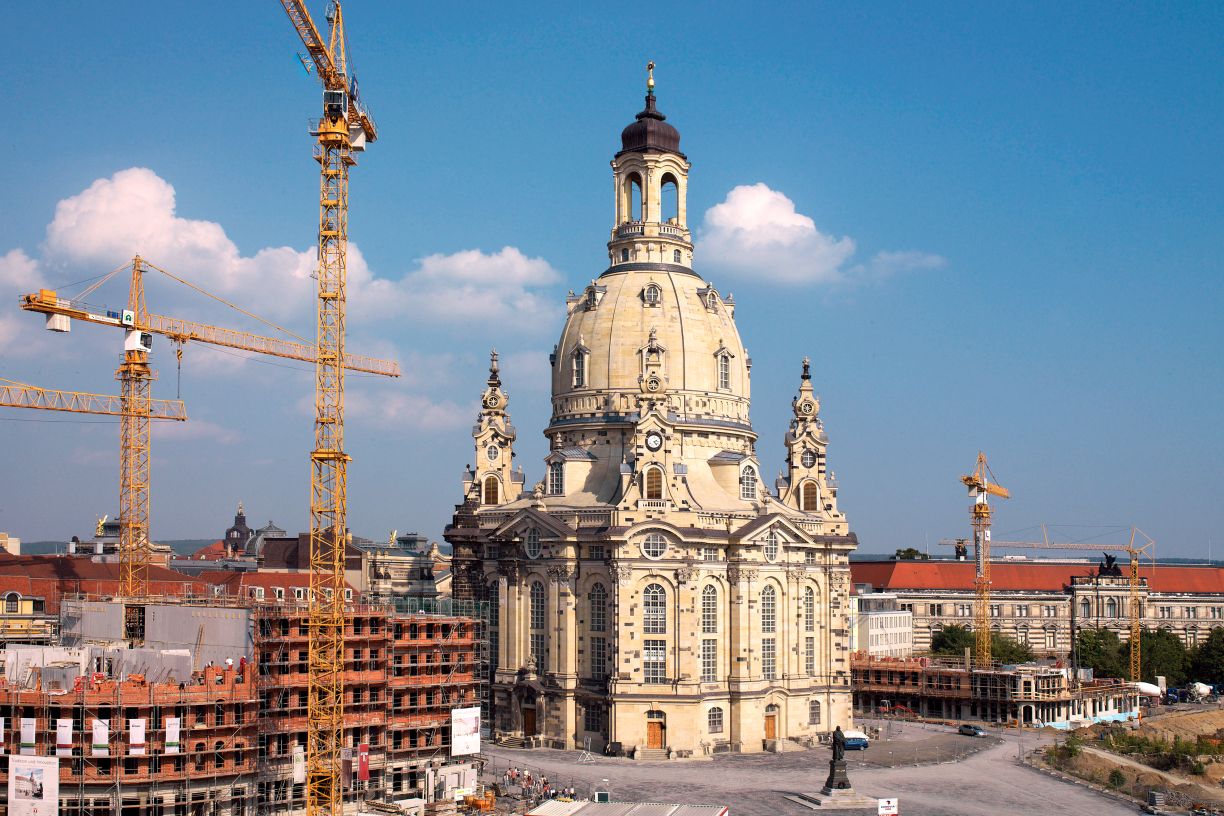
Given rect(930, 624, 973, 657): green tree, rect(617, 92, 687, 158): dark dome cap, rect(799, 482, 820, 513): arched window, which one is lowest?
rect(930, 624, 973, 657): green tree

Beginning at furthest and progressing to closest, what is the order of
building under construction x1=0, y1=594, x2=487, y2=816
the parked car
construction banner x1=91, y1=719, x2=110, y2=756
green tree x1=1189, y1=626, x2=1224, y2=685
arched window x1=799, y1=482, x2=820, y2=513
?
green tree x1=1189, y1=626, x2=1224, y2=685 → arched window x1=799, y1=482, x2=820, y2=513 → the parked car → building under construction x1=0, y1=594, x2=487, y2=816 → construction banner x1=91, y1=719, x2=110, y2=756

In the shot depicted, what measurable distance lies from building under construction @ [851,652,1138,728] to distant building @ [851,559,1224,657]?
33765 millimetres

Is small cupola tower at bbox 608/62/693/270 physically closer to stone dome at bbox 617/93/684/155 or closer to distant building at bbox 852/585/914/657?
stone dome at bbox 617/93/684/155

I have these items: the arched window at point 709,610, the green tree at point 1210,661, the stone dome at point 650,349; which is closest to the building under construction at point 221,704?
the arched window at point 709,610

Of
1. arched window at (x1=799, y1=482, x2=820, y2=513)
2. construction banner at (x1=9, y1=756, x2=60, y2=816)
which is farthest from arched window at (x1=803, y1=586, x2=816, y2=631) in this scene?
construction banner at (x1=9, y1=756, x2=60, y2=816)

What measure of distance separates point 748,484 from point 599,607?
18.0m

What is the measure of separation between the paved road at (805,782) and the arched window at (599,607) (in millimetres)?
9820

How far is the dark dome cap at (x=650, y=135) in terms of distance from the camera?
126000 millimetres

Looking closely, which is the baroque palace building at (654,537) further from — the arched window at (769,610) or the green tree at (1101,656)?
the green tree at (1101,656)

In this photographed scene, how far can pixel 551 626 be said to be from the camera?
11144cm

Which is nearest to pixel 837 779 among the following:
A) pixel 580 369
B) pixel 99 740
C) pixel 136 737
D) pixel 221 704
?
pixel 221 704

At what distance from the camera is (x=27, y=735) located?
7569 centimetres

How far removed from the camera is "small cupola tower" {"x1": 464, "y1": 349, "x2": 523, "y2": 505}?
126375 mm

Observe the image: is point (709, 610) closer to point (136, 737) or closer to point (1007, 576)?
point (136, 737)
